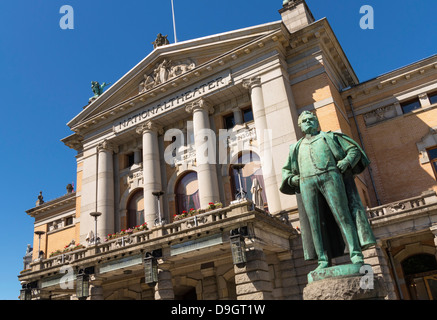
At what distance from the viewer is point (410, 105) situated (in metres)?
25.9

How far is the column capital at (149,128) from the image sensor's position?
29.3m

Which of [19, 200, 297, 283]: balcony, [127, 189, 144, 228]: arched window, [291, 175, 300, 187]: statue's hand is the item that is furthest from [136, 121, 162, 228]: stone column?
[291, 175, 300, 187]: statue's hand

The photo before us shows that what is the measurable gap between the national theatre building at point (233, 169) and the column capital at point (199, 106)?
91mm

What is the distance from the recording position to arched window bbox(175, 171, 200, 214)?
89.2 ft

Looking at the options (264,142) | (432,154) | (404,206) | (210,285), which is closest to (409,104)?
(432,154)

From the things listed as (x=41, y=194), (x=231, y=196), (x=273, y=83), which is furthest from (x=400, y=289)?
(x=41, y=194)

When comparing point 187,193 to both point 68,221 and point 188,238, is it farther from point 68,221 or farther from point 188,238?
point 68,221

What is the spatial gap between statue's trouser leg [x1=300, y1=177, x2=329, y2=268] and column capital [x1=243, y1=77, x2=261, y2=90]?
18789 millimetres

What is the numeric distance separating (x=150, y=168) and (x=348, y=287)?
2304 centimetres

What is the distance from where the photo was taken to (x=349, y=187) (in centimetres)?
761

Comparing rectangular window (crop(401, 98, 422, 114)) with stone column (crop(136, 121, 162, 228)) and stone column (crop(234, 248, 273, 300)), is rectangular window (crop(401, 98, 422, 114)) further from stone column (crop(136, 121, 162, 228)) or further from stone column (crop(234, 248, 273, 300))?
stone column (crop(136, 121, 162, 228))

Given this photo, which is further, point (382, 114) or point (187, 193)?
point (187, 193)

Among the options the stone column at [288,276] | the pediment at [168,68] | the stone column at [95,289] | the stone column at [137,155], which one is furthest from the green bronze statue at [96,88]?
the stone column at [288,276]

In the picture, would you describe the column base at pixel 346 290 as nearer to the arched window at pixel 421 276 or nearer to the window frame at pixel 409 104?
the arched window at pixel 421 276
